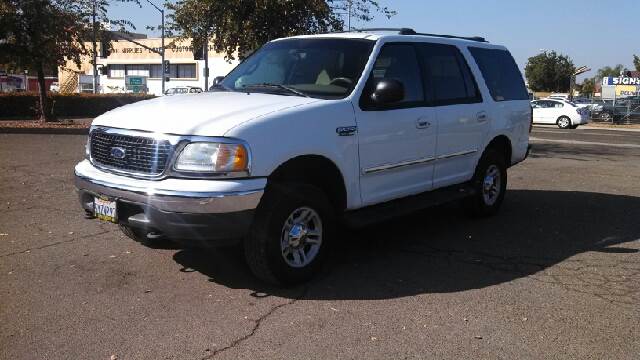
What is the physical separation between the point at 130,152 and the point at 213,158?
0.73m

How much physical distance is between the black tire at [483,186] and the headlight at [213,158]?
3.54 meters

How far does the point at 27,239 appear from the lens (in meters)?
5.99

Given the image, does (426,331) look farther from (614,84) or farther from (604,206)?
(614,84)

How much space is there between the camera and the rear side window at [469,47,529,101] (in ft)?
23.3

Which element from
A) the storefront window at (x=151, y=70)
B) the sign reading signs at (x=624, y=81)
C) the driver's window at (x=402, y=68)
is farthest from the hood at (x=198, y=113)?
the storefront window at (x=151, y=70)

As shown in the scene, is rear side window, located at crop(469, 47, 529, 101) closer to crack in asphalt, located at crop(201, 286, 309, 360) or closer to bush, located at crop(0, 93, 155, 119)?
crack in asphalt, located at crop(201, 286, 309, 360)

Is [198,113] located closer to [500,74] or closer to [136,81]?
[500,74]

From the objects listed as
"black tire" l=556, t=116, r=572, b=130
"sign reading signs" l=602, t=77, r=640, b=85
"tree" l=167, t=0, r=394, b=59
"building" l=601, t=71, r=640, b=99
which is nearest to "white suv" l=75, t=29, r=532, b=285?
"tree" l=167, t=0, r=394, b=59

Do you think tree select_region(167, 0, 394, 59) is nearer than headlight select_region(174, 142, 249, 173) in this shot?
No

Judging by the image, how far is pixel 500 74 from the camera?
7.45 m

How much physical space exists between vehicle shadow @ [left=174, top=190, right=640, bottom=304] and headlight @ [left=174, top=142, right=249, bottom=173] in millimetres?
1079

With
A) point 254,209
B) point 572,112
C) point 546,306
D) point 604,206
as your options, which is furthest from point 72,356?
point 572,112

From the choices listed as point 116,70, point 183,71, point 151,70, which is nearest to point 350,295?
point 183,71

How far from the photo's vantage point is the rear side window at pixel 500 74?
23.3 ft
